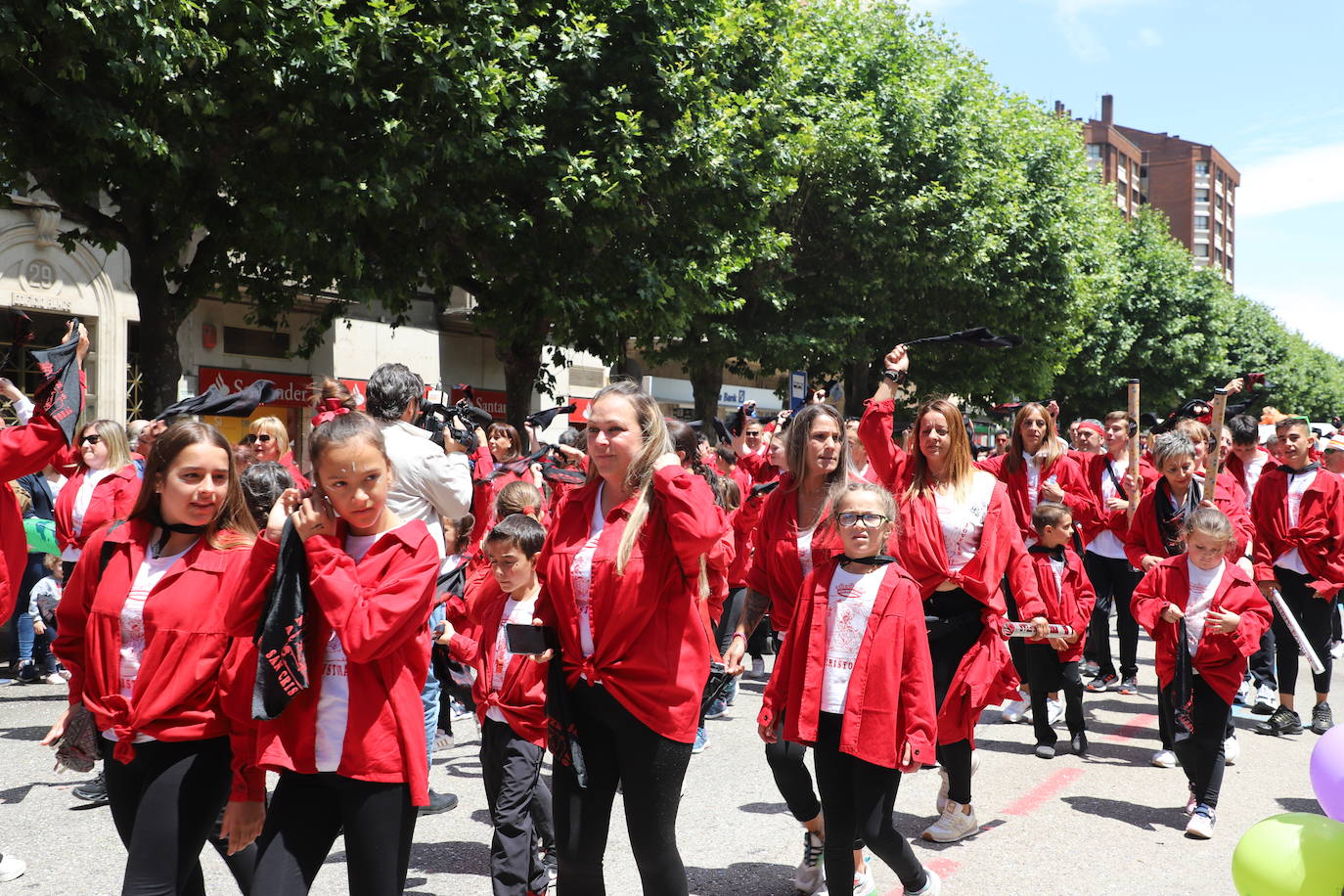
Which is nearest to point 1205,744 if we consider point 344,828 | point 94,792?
point 344,828

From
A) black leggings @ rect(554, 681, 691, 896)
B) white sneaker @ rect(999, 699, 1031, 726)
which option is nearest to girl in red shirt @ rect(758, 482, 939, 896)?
black leggings @ rect(554, 681, 691, 896)

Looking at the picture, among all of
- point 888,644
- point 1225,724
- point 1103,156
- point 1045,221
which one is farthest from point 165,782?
point 1103,156

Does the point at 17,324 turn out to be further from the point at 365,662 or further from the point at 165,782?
the point at 365,662

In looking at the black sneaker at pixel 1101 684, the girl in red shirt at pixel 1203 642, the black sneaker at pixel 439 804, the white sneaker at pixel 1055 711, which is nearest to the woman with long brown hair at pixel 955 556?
the girl in red shirt at pixel 1203 642

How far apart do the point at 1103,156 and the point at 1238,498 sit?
3258 inches

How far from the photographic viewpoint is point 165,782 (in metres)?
3.12

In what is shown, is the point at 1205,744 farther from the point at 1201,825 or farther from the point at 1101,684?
the point at 1101,684

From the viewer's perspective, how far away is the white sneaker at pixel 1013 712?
8086mm

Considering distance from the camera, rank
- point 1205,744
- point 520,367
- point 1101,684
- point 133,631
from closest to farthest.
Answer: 1. point 133,631
2. point 1205,744
3. point 1101,684
4. point 520,367

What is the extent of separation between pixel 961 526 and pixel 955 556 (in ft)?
0.40

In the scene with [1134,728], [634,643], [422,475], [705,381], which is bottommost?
[1134,728]

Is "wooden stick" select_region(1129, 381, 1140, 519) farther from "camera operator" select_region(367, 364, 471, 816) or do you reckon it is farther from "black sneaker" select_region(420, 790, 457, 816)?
"camera operator" select_region(367, 364, 471, 816)

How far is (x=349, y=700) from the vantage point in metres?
2.88

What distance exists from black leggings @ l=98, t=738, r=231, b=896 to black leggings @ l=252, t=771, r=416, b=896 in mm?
367
